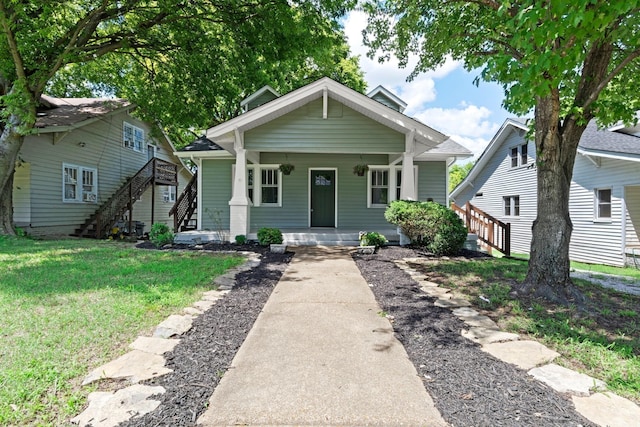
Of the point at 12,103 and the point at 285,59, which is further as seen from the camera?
the point at 285,59

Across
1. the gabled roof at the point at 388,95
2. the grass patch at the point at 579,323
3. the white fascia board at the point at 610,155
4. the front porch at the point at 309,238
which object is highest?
the gabled roof at the point at 388,95

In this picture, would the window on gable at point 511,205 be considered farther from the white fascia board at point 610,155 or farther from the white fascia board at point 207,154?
the white fascia board at point 207,154

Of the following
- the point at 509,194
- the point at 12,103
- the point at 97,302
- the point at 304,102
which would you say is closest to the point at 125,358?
the point at 97,302

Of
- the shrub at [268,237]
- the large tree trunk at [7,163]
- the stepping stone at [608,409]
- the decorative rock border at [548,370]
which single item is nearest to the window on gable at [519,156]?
the shrub at [268,237]

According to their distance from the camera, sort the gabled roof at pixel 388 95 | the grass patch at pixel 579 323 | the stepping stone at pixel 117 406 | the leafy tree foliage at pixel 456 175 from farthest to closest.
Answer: the leafy tree foliage at pixel 456 175 < the gabled roof at pixel 388 95 < the grass patch at pixel 579 323 < the stepping stone at pixel 117 406

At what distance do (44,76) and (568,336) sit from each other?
1296 cm

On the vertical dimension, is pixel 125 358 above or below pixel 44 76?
below

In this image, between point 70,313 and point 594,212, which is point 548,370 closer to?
point 70,313

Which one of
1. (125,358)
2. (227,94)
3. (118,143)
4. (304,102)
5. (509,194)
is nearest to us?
(125,358)

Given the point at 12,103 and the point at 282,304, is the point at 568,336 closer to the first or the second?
the point at 282,304

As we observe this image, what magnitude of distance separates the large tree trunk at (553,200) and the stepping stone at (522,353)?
68.5 inches

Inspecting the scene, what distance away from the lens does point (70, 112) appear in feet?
42.2

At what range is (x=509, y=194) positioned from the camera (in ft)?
54.5

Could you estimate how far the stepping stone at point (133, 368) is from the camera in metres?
2.25
